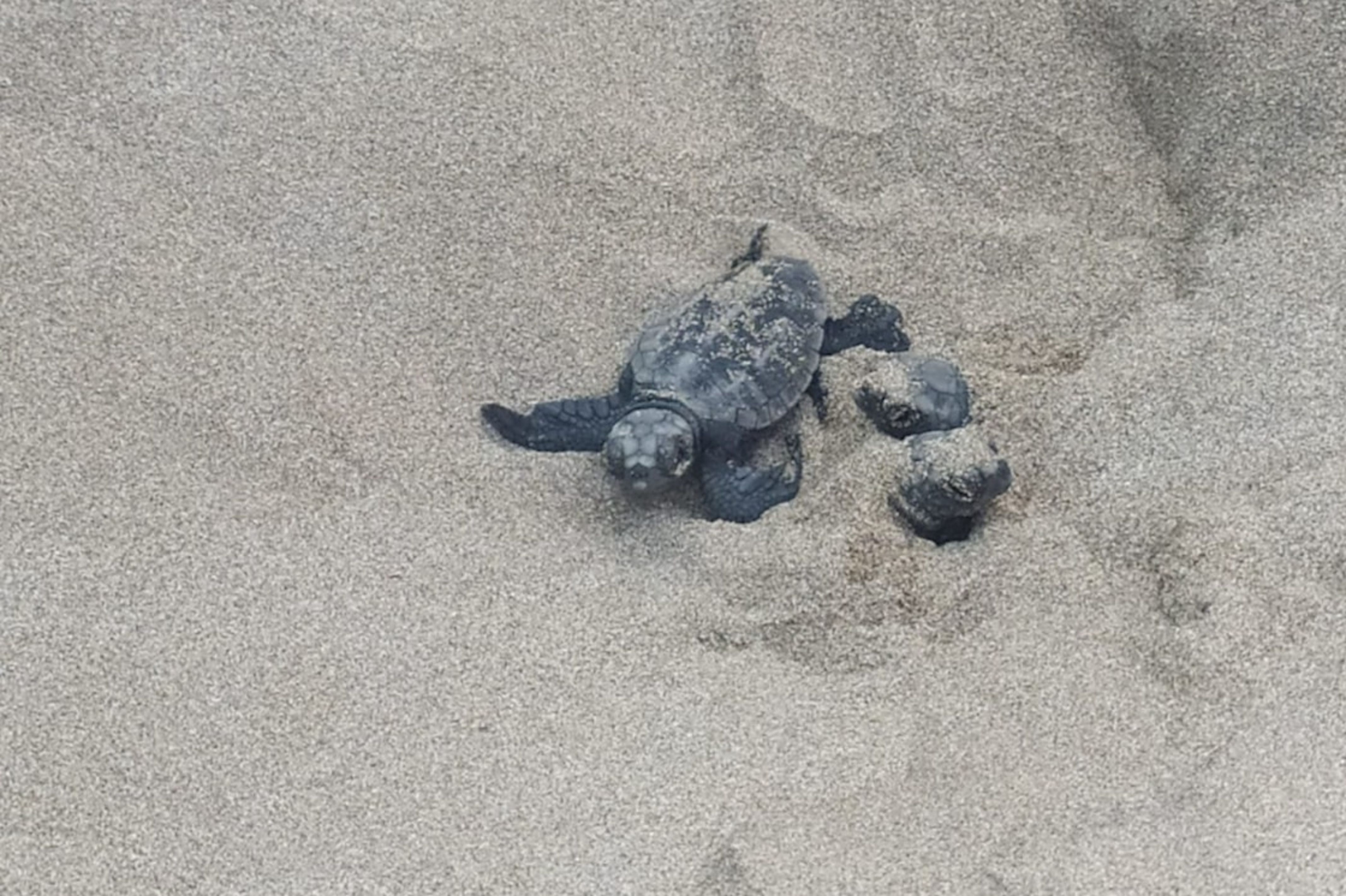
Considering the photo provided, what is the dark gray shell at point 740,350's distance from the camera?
2633 mm

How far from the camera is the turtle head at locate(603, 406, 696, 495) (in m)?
2.48

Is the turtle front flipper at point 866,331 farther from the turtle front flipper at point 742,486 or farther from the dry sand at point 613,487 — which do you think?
the turtle front flipper at point 742,486

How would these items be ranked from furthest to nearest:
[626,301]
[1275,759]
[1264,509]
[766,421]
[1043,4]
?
[1043,4], [626,301], [766,421], [1264,509], [1275,759]

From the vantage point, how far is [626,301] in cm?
286

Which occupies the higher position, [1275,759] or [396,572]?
[1275,759]

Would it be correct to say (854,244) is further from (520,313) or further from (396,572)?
(396,572)

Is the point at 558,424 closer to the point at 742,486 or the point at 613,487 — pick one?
the point at 613,487

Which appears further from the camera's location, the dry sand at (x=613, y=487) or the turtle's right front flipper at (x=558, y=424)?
the turtle's right front flipper at (x=558, y=424)

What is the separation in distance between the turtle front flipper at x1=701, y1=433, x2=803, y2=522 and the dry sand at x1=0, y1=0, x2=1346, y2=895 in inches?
1.6

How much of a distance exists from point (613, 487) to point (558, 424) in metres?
0.16

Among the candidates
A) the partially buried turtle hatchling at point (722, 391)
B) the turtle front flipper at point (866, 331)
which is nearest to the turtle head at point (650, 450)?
the partially buried turtle hatchling at point (722, 391)

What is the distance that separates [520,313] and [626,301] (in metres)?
0.21

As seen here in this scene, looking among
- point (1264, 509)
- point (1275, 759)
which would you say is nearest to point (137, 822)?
point (1275, 759)

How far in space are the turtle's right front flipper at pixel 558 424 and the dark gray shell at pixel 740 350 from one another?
0.09 meters
